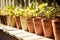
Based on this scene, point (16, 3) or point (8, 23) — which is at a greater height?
point (16, 3)

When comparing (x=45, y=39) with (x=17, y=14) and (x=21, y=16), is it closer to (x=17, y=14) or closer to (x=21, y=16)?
(x=21, y=16)

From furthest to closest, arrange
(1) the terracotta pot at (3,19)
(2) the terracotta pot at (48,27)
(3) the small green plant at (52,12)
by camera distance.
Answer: (1) the terracotta pot at (3,19) < (3) the small green plant at (52,12) < (2) the terracotta pot at (48,27)

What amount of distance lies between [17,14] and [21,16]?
9.5 inches

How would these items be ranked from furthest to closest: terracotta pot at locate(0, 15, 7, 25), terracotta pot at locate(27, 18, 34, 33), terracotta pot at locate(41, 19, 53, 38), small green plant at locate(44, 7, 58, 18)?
terracotta pot at locate(0, 15, 7, 25)
terracotta pot at locate(27, 18, 34, 33)
small green plant at locate(44, 7, 58, 18)
terracotta pot at locate(41, 19, 53, 38)

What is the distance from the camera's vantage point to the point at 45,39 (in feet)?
8.60

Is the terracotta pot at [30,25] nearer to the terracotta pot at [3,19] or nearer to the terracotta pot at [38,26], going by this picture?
the terracotta pot at [38,26]

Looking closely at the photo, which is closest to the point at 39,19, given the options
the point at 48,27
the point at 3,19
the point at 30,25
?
the point at 48,27

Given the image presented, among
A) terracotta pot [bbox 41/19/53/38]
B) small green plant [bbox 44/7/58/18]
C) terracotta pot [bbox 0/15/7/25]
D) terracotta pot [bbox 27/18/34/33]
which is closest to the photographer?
terracotta pot [bbox 41/19/53/38]

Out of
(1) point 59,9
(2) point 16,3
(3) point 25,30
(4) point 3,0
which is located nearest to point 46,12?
(1) point 59,9

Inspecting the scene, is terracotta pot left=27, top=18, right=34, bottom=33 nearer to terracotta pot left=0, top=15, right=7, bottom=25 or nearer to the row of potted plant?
the row of potted plant

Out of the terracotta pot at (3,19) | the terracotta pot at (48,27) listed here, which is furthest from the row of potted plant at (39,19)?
the terracotta pot at (3,19)

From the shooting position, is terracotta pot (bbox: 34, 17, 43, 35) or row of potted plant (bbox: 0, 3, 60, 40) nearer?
row of potted plant (bbox: 0, 3, 60, 40)

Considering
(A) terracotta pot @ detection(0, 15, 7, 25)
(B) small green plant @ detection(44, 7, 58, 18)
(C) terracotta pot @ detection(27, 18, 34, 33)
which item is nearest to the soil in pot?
(C) terracotta pot @ detection(27, 18, 34, 33)

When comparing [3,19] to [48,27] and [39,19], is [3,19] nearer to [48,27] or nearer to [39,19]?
[39,19]
